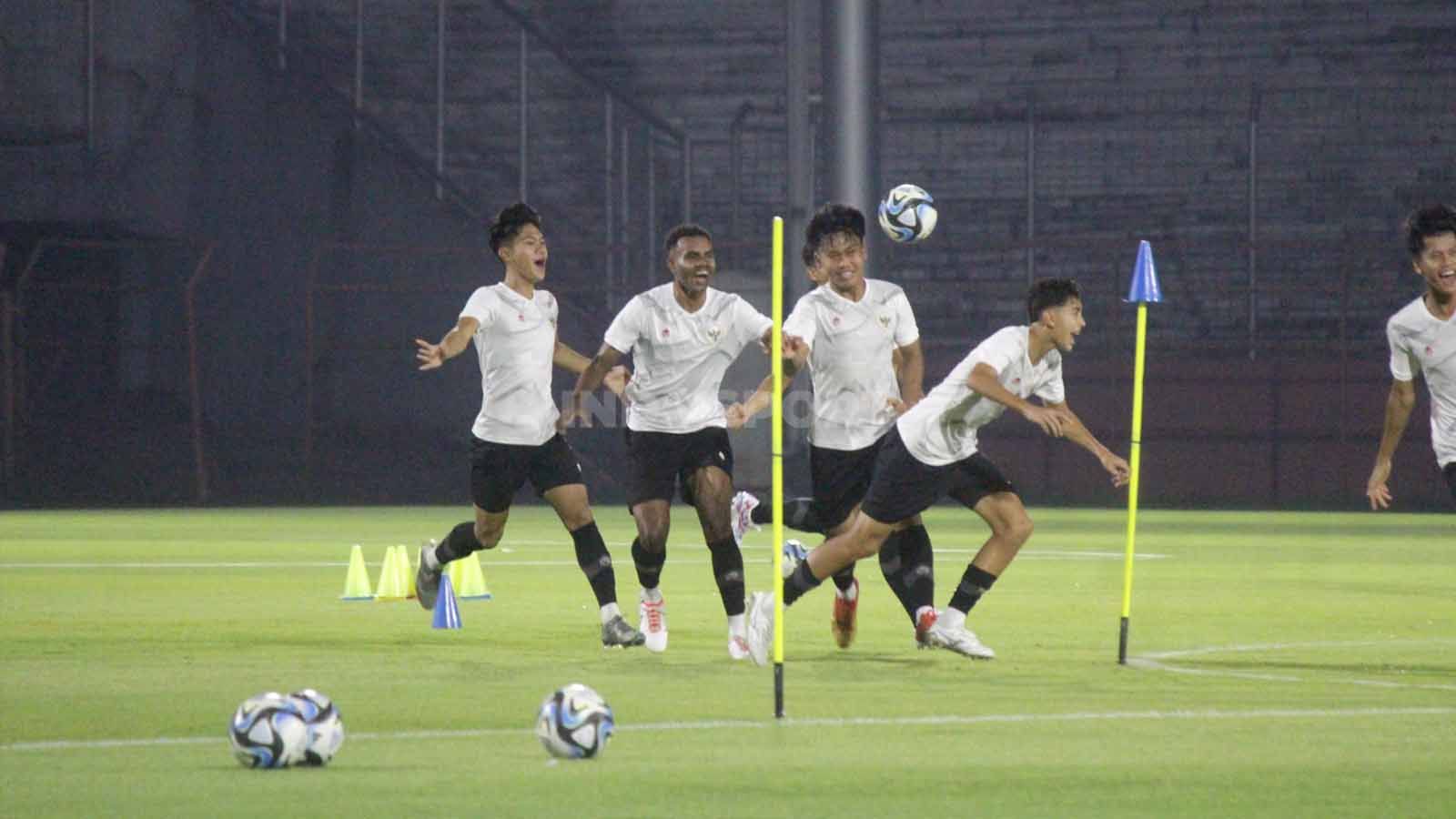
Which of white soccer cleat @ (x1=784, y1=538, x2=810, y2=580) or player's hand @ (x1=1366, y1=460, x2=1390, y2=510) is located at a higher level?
player's hand @ (x1=1366, y1=460, x2=1390, y2=510)

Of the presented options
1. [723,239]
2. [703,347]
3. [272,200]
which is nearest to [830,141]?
[723,239]

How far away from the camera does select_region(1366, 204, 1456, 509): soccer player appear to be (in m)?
12.6

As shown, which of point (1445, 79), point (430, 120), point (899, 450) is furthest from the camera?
point (430, 120)

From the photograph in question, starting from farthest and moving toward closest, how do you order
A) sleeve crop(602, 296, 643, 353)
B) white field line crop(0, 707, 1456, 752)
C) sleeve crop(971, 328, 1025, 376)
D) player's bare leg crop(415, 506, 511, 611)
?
player's bare leg crop(415, 506, 511, 611) → sleeve crop(602, 296, 643, 353) → sleeve crop(971, 328, 1025, 376) → white field line crop(0, 707, 1456, 752)

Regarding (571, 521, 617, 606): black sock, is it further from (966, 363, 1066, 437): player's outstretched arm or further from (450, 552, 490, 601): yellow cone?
(450, 552, 490, 601): yellow cone

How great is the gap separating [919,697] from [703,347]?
9.94 ft

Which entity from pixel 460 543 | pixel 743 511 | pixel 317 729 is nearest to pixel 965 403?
pixel 460 543

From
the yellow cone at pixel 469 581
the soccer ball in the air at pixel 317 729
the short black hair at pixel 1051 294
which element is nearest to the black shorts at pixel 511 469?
the short black hair at pixel 1051 294

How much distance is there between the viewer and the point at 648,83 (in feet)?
137

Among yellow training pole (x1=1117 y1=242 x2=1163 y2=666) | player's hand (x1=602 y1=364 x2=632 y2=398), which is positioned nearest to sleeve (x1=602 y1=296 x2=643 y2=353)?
player's hand (x1=602 y1=364 x2=632 y2=398)

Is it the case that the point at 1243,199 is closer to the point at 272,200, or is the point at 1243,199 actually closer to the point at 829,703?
the point at 272,200

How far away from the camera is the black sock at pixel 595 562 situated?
14.2m

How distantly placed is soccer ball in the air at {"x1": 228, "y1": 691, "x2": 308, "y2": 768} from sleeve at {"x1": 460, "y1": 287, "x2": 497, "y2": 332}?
18.0ft

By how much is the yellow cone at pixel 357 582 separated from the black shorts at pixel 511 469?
390 cm
